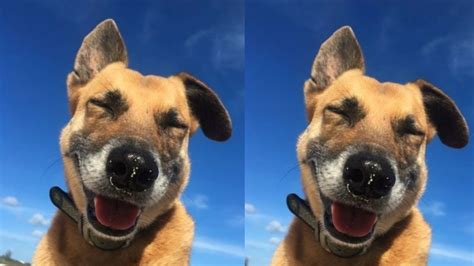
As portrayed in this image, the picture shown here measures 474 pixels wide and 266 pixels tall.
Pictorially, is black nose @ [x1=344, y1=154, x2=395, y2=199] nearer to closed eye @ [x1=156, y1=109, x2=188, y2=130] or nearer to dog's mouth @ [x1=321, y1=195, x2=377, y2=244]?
dog's mouth @ [x1=321, y1=195, x2=377, y2=244]

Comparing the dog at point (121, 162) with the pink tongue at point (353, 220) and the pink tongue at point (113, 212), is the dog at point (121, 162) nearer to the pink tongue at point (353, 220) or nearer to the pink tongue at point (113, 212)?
the pink tongue at point (113, 212)

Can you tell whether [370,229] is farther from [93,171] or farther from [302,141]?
[93,171]

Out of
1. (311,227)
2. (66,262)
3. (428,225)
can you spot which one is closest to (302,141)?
(311,227)

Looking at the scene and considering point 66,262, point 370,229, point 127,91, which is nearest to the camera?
point 370,229

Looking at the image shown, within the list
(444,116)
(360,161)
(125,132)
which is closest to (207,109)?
(125,132)

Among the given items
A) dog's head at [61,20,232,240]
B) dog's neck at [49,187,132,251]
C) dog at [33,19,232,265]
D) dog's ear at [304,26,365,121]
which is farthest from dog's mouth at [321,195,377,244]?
dog's neck at [49,187,132,251]
